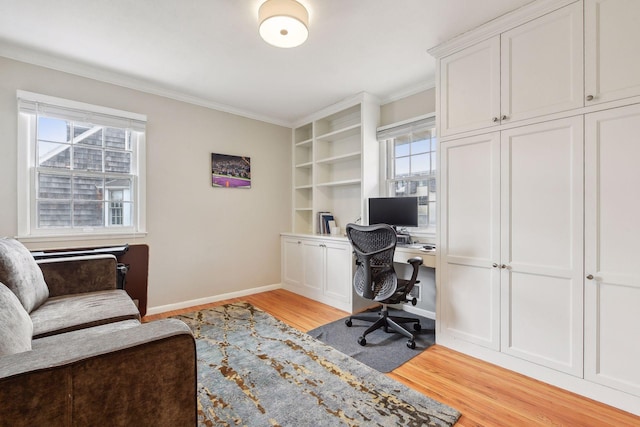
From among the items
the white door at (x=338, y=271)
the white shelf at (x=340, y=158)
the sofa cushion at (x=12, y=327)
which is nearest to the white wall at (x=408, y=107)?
the white shelf at (x=340, y=158)

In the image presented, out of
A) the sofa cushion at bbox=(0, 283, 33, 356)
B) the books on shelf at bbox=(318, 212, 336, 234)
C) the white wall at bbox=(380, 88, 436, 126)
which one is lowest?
the sofa cushion at bbox=(0, 283, 33, 356)

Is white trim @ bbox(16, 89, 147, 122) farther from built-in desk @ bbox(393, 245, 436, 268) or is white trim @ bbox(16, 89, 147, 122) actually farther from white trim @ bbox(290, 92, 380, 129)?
built-in desk @ bbox(393, 245, 436, 268)

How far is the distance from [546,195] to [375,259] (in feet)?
4.16

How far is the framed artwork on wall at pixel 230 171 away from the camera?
360 centimetres

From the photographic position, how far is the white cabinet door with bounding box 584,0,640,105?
158 centimetres

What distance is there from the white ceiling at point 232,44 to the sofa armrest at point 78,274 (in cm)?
173

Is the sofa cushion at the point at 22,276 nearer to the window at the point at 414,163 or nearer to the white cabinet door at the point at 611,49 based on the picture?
the window at the point at 414,163

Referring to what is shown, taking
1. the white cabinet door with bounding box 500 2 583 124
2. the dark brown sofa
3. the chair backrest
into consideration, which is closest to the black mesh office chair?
the chair backrest

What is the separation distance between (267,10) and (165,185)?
86.8 inches

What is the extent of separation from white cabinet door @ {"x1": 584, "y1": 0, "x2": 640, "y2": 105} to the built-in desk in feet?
4.80

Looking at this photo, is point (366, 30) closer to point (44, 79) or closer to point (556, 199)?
point (556, 199)

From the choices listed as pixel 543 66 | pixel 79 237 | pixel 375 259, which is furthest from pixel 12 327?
pixel 543 66

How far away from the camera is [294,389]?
1787mm

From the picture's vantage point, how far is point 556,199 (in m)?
1.84
